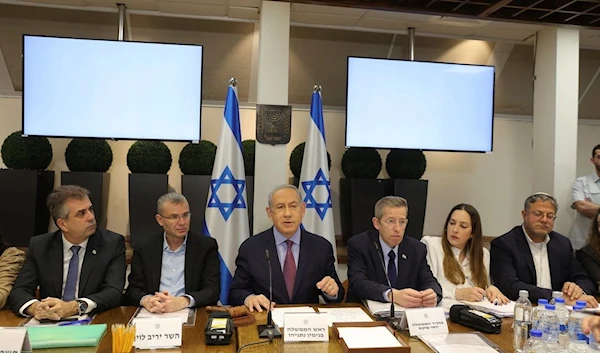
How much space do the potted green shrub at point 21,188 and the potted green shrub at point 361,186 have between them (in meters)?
2.59

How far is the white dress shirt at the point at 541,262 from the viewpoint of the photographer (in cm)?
292

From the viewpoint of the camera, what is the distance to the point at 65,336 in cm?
169

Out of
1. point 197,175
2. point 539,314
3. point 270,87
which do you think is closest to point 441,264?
point 539,314

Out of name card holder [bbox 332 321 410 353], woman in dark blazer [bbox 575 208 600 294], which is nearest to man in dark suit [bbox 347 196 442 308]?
name card holder [bbox 332 321 410 353]

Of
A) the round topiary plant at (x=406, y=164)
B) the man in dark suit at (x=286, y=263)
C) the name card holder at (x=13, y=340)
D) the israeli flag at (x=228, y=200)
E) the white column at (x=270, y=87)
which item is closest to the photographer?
the name card holder at (x=13, y=340)

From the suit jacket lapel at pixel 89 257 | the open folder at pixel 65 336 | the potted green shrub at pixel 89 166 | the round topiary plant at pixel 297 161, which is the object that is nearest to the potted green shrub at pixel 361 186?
the round topiary plant at pixel 297 161

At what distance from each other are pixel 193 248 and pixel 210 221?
890 mm

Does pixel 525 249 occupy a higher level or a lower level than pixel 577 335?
higher

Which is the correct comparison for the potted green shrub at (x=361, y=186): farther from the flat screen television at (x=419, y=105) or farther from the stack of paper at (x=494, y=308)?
the stack of paper at (x=494, y=308)

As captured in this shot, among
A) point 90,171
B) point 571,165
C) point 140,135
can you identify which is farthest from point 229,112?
point 571,165

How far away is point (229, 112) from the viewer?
3.74m

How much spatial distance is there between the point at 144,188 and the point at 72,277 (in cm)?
162

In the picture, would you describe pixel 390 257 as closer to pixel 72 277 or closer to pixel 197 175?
pixel 72 277

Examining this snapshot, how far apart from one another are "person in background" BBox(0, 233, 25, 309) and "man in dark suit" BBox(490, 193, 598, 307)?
260cm
